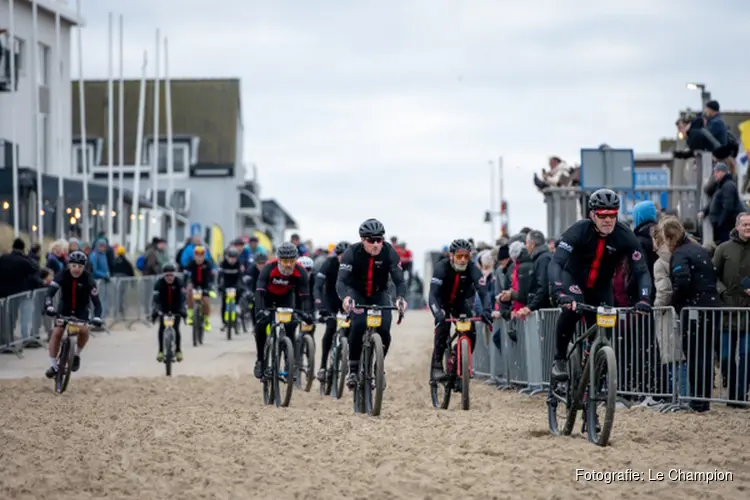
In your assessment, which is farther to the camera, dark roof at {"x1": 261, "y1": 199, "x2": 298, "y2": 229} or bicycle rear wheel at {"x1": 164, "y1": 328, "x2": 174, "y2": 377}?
dark roof at {"x1": 261, "y1": 199, "x2": 298, "y2": 229}

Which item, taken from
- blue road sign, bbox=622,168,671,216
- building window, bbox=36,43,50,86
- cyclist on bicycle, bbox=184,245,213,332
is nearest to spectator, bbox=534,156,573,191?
blue road sign, bbox=622,168,671,216

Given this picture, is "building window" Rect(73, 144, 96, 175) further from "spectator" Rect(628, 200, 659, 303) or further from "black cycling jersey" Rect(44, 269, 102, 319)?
"spectator" Rect(628, 200, 659, 303)

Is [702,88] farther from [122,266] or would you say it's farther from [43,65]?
[43,65]

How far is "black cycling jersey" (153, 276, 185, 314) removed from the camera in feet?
80.1

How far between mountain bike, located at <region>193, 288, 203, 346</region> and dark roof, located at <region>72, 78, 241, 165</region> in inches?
1923

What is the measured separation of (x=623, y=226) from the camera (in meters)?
12.3

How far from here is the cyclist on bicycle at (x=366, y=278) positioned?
53.4 feet

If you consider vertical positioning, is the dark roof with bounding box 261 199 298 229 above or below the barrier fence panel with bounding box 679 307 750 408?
above

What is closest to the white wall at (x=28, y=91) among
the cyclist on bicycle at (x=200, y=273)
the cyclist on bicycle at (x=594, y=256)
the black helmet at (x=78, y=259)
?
the cyclist on bicycle at (x=200, y=273)

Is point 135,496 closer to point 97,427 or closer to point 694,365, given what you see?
point 97,427

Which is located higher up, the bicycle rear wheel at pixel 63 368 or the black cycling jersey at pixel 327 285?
the black cycling jersey at pixel 327 285

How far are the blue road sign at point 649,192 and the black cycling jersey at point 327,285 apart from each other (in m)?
6.16

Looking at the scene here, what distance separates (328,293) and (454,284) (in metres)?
4.19

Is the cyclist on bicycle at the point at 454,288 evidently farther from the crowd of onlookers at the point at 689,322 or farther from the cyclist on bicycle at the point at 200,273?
the cyclist on bicycle at the point at 200,273
